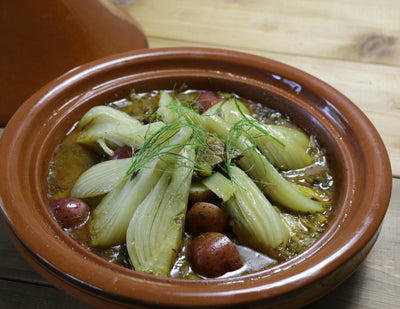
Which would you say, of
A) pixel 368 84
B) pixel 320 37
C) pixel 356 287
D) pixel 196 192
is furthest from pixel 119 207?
pixel 320 37

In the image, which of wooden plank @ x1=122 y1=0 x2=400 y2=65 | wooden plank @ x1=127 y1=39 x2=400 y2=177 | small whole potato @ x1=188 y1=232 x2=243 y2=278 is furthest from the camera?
wooden plank @ x1=122 y1=0 x2=400 y2=65

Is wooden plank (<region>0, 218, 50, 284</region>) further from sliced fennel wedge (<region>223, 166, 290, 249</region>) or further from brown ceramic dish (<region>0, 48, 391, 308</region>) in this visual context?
sliced fennel wedge (<region>223, 166, 290, 249</region>)

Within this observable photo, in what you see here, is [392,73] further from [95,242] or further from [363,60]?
[95,242]

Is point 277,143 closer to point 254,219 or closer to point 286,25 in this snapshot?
point 254,219

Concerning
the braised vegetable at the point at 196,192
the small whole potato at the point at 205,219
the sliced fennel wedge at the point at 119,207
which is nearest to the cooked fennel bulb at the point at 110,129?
the braised vegetable at the point at 196,192

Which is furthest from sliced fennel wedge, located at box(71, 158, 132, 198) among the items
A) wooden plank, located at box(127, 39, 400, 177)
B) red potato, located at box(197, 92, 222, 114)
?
wooden plank, located at box(127, 39, 400, 177)
